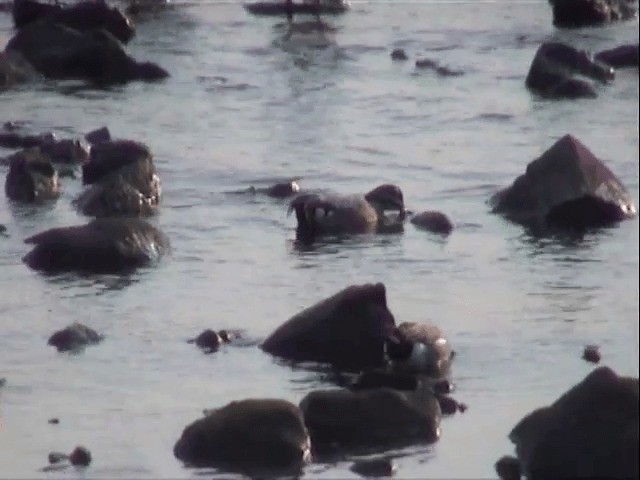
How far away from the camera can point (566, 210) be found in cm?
1047

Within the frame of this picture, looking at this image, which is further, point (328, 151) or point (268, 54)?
point (268, 54)

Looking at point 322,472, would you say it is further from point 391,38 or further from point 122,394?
point 391,38

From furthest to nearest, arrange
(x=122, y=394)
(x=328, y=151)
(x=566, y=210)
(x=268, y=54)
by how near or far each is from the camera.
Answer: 1. (x=268, y=54)
2. (x=328, y=151)
3. (x=566, y=210)
4. (x=122, y=394)

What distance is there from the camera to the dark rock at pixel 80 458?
22.1ft

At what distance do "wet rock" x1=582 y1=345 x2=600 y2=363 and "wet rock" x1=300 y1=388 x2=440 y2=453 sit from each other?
1.10 meters

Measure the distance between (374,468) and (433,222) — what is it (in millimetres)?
4053

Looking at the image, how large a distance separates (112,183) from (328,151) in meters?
2.42

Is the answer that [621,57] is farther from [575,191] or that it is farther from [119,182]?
[119,182]

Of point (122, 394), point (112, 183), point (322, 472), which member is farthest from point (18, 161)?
point (322, 472)

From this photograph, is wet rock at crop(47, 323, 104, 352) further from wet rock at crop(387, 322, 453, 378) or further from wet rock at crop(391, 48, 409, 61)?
wet rock at crop(391, 48, 409, 61)

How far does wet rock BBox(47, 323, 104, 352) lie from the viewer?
815 cm

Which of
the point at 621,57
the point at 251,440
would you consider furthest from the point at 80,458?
the point at 621,57

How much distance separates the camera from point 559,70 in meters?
15.5

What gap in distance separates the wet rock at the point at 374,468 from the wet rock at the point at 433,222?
3870 mm
